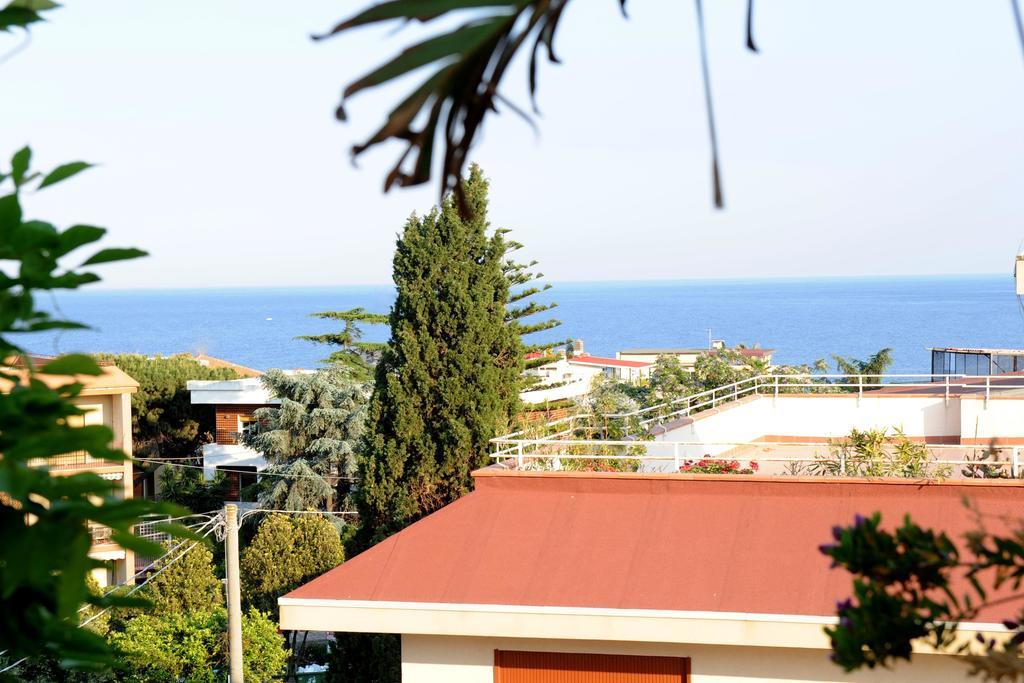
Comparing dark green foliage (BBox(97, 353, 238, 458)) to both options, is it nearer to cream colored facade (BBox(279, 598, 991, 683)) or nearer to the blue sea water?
cream colored facade (BBox(279, 598, 991, 683))

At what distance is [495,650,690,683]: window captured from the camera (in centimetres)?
789

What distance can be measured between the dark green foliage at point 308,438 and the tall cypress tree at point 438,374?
435 inches

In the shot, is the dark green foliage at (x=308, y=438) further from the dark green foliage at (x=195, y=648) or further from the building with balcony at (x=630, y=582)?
the building with balcony at (x=630, y=582)

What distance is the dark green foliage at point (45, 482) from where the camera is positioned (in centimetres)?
138

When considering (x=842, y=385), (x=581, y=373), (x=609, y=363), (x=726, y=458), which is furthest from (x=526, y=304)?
(x=609, y=363)

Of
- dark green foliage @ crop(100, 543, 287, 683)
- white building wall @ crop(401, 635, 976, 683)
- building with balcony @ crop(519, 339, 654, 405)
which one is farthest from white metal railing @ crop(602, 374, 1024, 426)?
building with balcony @ crop(519, 339, 654, 405)

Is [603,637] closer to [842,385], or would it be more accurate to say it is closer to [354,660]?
[842,385]

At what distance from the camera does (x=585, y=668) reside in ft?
26.1

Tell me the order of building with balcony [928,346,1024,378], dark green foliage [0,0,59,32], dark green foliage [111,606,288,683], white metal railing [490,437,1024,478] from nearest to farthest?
dark green foliage [0,0,59,32]
white metal railing [490,437,1024,478]
dark green foliage [111,606,288,683]
building with balcony [928,346,1024,378]

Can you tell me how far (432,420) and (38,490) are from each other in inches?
571

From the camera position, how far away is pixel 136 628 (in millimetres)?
12242

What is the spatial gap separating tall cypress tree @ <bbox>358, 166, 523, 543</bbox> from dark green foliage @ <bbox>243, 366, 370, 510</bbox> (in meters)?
11.0

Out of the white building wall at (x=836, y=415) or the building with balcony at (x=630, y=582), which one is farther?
the white building wall at (x=836, y=415)

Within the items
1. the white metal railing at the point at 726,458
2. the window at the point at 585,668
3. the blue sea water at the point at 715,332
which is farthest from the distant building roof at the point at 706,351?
the window at the point at 585,668
